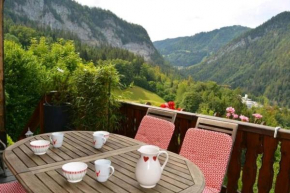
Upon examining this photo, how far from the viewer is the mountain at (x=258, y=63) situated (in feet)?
76.7

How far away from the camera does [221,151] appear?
1.95 m

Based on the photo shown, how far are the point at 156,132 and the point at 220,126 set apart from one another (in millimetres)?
600

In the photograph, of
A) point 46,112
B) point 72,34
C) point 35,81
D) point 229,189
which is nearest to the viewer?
point 229,189

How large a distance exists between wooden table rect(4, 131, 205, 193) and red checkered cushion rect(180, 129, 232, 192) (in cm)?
34

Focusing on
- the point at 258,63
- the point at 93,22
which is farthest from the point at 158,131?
the point at 258,63

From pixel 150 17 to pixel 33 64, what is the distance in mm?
9669

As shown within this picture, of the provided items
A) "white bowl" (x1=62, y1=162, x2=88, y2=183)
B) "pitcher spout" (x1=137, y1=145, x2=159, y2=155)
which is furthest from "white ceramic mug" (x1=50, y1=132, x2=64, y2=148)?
"pitcher spout" (x1=137, y1=145, x2=159, y2=155)

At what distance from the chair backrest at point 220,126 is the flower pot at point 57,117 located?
246 cm

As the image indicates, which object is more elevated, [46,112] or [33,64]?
[33,64]

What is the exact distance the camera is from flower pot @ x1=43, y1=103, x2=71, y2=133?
398cm

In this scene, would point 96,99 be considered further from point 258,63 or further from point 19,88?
point 258,63

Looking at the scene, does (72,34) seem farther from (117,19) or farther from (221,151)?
(221,151)

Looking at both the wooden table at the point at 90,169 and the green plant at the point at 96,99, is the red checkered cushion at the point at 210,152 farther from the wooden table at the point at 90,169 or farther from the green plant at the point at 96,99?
the green plant at the point at 96,99

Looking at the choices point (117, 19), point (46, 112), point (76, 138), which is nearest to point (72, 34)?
point (117, 19)
